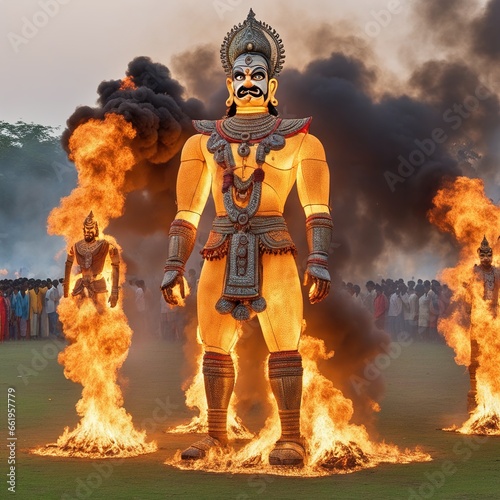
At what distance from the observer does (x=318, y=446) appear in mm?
8719

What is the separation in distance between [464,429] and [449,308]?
16237 millimetres

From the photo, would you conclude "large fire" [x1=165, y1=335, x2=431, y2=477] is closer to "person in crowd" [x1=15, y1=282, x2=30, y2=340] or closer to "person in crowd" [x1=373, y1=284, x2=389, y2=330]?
"person in crowd" [x1=373, y1=284, x2=389, y2=330]

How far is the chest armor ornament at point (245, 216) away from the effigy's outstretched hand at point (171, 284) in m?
A: 0.30

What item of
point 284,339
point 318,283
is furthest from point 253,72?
point 284,339

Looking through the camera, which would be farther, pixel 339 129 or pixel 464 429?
pixel 339 129

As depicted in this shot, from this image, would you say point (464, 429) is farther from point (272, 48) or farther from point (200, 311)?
point (272, 48)

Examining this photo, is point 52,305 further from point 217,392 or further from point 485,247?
point 217,392

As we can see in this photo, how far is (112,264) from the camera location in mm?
9961

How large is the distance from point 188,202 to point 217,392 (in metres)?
1.65

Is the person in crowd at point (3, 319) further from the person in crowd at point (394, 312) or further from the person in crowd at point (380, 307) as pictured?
the person in crowd at point (394, 312)

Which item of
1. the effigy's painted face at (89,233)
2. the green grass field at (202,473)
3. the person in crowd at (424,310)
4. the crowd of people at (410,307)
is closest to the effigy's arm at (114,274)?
the effigy's painted face at (89,233)

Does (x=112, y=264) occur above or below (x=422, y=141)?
below

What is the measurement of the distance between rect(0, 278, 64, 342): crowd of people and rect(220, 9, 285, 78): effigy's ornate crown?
19.3 metres

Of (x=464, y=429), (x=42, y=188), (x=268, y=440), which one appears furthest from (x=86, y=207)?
(x=42, y=188)
